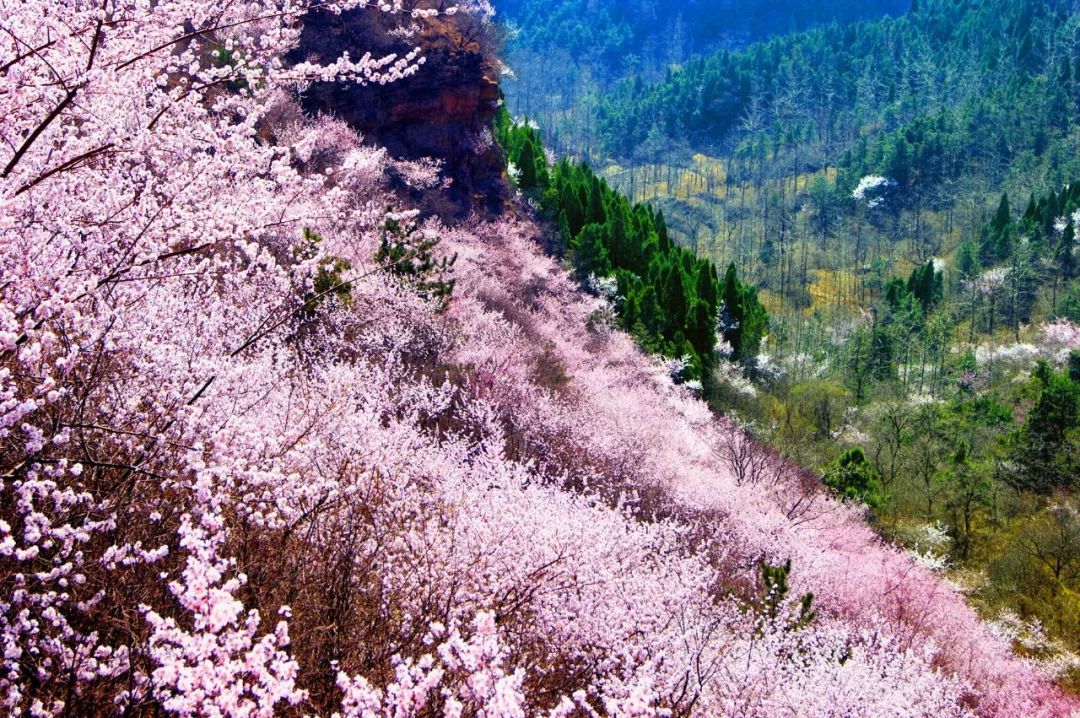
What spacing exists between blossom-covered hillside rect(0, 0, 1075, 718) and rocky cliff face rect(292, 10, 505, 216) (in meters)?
15.5

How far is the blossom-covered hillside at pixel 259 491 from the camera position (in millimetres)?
4203

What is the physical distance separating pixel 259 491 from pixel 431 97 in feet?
102

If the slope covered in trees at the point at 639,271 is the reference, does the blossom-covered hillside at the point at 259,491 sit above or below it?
below

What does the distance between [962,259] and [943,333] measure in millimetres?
15914

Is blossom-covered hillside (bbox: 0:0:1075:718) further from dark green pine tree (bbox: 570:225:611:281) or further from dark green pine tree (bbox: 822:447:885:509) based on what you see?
dark green pine tree (bbox: 570:225:611:281)

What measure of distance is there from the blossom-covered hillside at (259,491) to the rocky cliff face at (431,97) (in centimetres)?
1553

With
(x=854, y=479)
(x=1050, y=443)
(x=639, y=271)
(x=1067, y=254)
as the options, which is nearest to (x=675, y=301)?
(x=639, y=271)

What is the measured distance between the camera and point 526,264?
33938 millimetres

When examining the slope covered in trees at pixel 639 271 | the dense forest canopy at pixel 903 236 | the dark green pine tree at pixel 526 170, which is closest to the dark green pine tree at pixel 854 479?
the dense forest canopy at pixel 903 236

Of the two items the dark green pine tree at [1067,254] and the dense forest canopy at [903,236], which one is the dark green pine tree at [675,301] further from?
the dark green pine tree at [1067,254]

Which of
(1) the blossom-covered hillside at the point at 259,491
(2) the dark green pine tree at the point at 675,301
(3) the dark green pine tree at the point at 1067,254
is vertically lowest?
(1) the blossom-covered hillside at the point at 259,491

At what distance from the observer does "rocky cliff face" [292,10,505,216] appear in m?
33.1

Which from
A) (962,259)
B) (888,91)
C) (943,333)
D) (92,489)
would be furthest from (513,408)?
(888,91)

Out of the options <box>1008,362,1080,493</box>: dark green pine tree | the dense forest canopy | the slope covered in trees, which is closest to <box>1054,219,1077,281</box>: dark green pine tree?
the dense forest canopy
